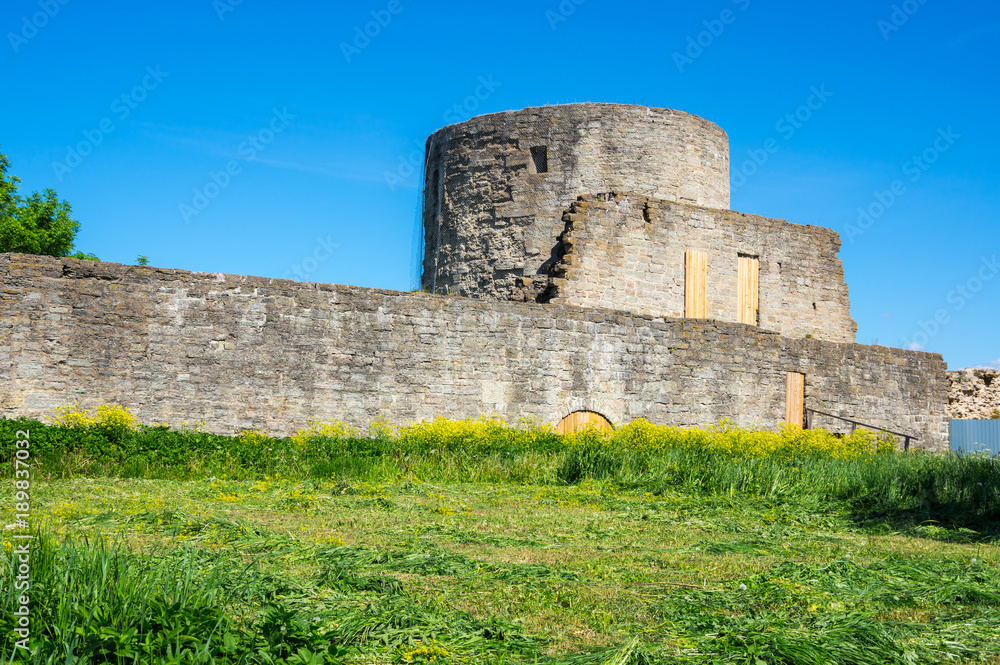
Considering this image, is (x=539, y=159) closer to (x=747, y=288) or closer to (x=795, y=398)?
(x=747, y=288)

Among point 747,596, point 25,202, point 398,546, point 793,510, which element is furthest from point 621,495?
point 25,202

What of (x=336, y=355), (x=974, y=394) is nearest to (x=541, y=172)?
(x=336, y=355)

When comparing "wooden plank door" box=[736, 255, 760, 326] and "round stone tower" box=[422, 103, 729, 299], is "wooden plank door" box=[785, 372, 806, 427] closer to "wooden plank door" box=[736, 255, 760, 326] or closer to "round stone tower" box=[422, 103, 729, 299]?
"wooden plank door" box=[736, 255, 760, 326]

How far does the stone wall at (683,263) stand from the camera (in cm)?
1888

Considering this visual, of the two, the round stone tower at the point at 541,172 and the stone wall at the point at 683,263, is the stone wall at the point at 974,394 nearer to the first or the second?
the stone wall at the point at 683,263

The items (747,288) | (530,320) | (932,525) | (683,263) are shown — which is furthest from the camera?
(747,288)

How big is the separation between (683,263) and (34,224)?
20411 millimetres

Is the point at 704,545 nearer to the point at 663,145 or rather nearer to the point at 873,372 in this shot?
the point at 873,372

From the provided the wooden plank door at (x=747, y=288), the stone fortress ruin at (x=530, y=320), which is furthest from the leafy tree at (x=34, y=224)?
the wooden plank door at (x=747, y=288)

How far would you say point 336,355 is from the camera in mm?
13078

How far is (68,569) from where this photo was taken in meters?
3.79

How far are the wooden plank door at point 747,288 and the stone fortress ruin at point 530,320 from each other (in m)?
0.06

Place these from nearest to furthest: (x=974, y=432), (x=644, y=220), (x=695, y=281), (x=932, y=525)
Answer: (x=932, y=525) < (x=644, y=220) < (x=695, y=281) < (x=974, y=432)

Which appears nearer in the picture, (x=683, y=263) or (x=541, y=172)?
(x=683, y=263)
